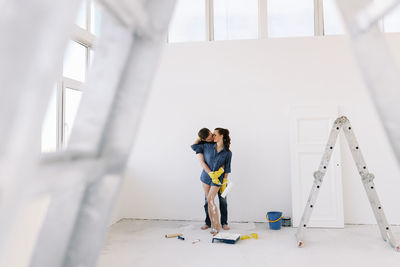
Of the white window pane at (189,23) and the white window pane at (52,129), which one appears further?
Answer: the white window pane at (189,23)

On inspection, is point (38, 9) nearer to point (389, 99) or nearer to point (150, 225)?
point (389, 99)

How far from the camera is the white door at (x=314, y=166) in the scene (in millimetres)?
4379

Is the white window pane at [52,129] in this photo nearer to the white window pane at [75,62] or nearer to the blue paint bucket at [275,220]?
the white window pane at [75,62]

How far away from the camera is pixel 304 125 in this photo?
14.8 ft

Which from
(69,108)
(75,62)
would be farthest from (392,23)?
(69,108)

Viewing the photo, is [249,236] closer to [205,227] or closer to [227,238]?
[227,238]

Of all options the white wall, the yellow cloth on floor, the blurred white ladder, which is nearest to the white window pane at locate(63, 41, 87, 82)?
the white wall

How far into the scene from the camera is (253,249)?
3543 mm

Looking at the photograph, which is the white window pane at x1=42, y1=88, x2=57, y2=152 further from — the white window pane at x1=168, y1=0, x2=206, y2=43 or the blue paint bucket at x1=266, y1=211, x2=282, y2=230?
the blue paint bucket at x1=266, y1=211, x2=282, y2=230

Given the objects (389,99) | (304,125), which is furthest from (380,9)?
(304,125)

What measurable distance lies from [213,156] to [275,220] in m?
1.18

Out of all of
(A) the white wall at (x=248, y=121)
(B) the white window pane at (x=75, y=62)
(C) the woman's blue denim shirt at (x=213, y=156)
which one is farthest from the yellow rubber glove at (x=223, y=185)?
(B) the white window pane at (x=75, y=62)

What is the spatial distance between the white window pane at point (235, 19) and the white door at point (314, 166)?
161 cm

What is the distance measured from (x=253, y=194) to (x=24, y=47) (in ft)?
15.3
